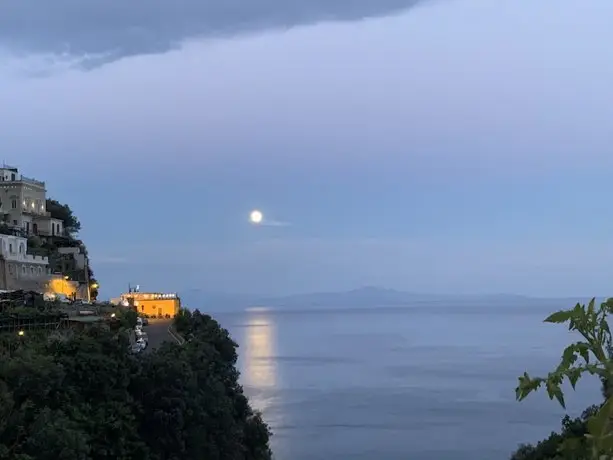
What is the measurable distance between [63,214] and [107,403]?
3926 centimetres

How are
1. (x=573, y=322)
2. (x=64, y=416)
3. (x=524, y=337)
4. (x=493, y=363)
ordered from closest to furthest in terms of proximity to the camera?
(x=573, y=322) < (x=64, y=416) < (x=493, y=363) < (x=524, y=337)

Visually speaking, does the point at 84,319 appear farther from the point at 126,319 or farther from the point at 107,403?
the point at 107,403

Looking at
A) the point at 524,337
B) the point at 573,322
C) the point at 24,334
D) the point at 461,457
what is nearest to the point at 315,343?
the point at 524,337

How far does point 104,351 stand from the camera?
22.8 metres

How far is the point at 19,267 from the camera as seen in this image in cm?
4144

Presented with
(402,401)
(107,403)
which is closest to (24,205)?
(107,403)

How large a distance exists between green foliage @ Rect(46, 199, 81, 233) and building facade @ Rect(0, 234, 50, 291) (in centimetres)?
1266

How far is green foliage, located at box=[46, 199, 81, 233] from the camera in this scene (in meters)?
56.8

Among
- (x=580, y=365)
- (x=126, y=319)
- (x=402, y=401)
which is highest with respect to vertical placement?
(x=126, y=319)

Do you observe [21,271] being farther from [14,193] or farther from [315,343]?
[315,343]

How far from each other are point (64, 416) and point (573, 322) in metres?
17.7

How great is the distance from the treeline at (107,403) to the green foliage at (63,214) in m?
31.6

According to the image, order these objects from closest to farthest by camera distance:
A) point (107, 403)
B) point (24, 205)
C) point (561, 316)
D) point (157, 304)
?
point (561, 316) → point (107, 403) → point (24, 205) → point (157, 304)

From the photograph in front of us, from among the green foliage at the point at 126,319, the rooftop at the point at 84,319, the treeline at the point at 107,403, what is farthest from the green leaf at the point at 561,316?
the green foliage at the point at 126,319
